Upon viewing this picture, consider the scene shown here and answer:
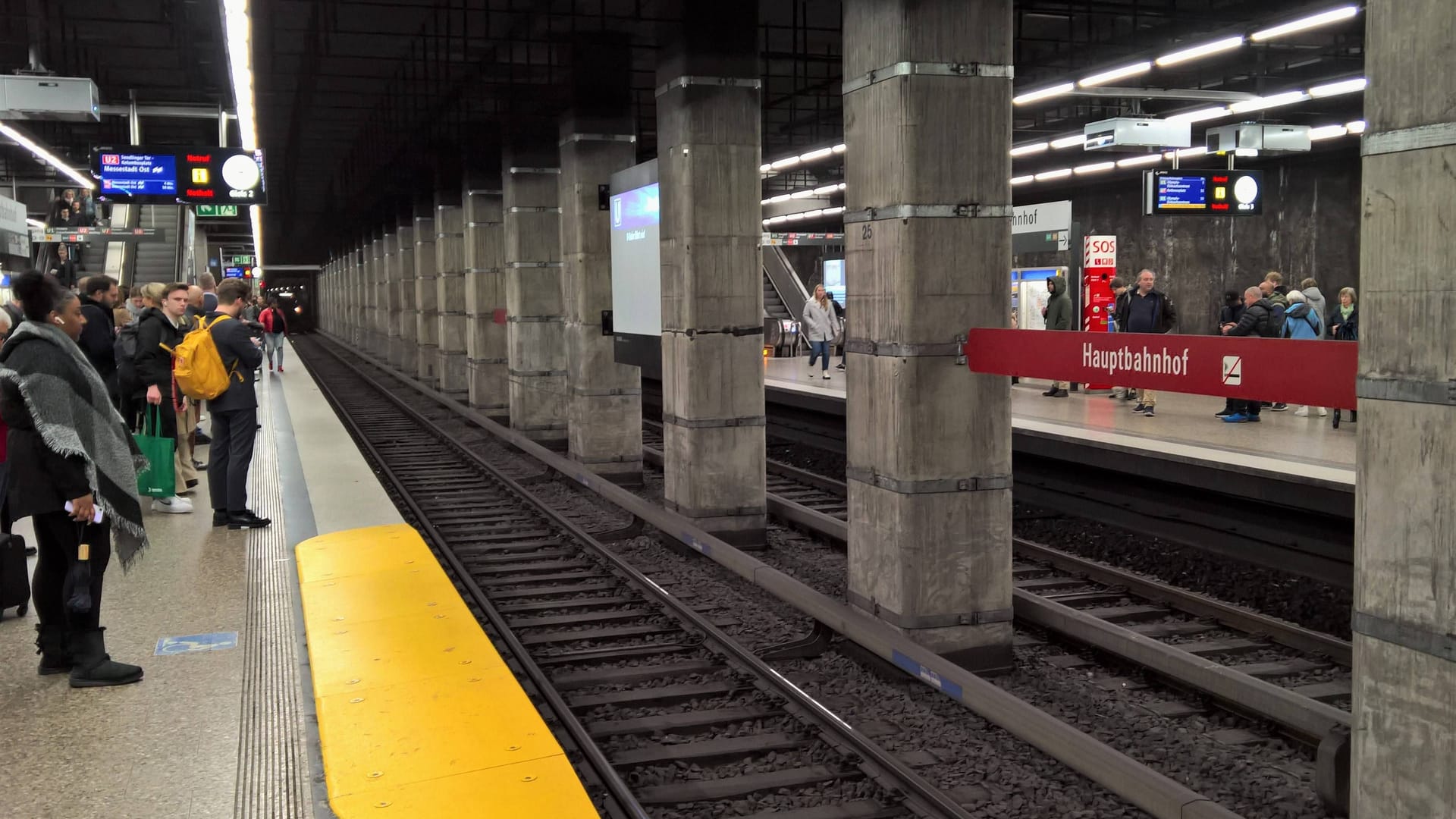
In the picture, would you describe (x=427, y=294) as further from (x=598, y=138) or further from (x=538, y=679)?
(x=538, y=679)

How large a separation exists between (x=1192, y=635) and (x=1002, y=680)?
5.74 ft

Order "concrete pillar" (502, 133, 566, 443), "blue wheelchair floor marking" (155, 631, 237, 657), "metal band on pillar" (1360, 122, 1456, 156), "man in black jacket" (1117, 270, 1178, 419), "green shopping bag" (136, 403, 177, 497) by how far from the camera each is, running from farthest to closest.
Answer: "concrete pillar" (502, 133, 566, 443)
"man in black jacket" (1117, 270, 1178, 419)
"green shopping bag" (136, 403, 177, 497)
"blue wheelchair floor marking" (155, 631, 237, 657)
"metal band on pillar" (1360, 122, 1456, 156)

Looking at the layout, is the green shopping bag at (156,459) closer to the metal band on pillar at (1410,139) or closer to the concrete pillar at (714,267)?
the concrete pillar at (714,267)

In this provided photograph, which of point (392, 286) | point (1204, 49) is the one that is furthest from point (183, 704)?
point (392, 286)

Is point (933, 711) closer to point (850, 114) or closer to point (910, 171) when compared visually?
point (910, 171)

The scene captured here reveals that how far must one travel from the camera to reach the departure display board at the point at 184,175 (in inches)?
641

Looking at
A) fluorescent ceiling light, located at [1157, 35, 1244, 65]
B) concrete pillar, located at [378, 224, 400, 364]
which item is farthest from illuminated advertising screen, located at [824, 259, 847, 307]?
fluorescent ceiling light, located at [1157, 35, 1244, 65]

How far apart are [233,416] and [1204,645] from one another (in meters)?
6.88

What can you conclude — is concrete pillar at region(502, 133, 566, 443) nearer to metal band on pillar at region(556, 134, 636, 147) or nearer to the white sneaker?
metal band on pillar at region(556, 134, 636, 147)

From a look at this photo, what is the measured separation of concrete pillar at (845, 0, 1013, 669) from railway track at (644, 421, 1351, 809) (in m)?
0.79

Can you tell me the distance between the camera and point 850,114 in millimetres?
6547

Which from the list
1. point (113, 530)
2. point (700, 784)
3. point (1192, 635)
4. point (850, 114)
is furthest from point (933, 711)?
point (113, 530)

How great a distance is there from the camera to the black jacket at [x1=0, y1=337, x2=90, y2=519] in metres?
5.16

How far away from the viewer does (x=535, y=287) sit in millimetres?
16203
